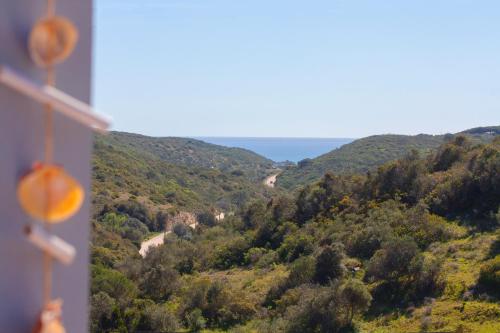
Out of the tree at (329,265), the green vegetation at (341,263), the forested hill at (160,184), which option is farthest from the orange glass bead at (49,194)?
the forested hill at (160,184)

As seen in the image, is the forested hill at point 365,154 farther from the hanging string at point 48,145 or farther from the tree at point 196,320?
the hanging string at point 48,145

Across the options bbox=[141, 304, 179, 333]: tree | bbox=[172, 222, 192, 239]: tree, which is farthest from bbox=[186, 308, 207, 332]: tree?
bbox=[172, 222, 192, 239]: tree

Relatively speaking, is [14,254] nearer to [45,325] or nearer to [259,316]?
[45,325]

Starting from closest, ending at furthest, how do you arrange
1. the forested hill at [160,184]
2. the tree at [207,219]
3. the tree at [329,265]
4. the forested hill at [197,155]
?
the tree at [329,265], the tree at [207,219], the forested hill at [160,184], the forested hill at [197,155]

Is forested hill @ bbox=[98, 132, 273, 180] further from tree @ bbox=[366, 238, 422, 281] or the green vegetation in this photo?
tree @ bbox=[366, 238, 422, 281]

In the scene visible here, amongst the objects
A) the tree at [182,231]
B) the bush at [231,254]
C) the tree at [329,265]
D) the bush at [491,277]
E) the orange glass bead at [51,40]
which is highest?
the orange glass bead at [51,40]

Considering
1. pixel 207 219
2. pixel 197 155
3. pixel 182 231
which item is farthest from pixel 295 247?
pixel 197 155
